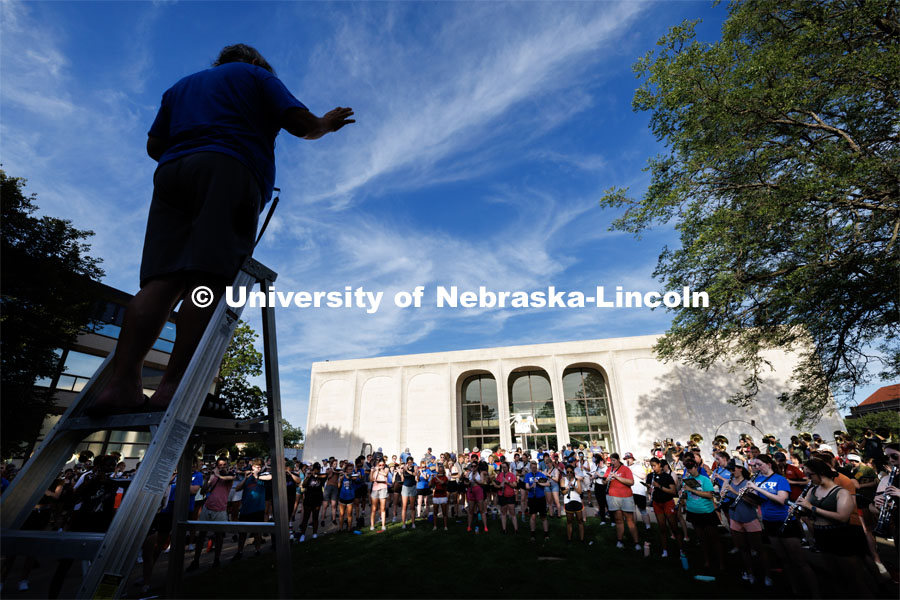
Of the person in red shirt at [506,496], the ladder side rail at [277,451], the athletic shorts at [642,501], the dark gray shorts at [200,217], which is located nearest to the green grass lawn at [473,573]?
the person in red shirt at [506,496]

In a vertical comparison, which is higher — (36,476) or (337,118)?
(337,118)

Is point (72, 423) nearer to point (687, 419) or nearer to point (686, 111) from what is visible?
point (686, 111)

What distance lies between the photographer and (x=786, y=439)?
2942cm

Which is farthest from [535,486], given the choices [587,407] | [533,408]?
[587,407]

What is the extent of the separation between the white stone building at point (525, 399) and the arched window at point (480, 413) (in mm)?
96

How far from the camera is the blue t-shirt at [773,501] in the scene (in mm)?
7000

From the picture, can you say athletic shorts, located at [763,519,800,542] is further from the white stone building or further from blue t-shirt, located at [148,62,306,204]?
the white stone building

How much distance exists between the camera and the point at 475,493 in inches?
520

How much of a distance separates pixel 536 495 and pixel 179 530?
429 inches

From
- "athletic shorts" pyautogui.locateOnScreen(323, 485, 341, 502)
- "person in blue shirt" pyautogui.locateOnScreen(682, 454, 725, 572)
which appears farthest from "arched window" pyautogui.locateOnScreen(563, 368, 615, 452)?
"person in blue shirt" pyautogui.locateOnScreen(682, 454, 725, 572)

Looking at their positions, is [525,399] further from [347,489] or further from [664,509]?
[664,509]

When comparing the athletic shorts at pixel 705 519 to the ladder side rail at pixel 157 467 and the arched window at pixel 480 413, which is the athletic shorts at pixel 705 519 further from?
the arched window at pixel 480 413

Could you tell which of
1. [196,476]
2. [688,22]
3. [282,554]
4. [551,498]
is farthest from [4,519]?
[688,22]

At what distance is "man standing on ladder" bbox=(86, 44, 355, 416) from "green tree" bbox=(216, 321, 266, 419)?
26.6m
